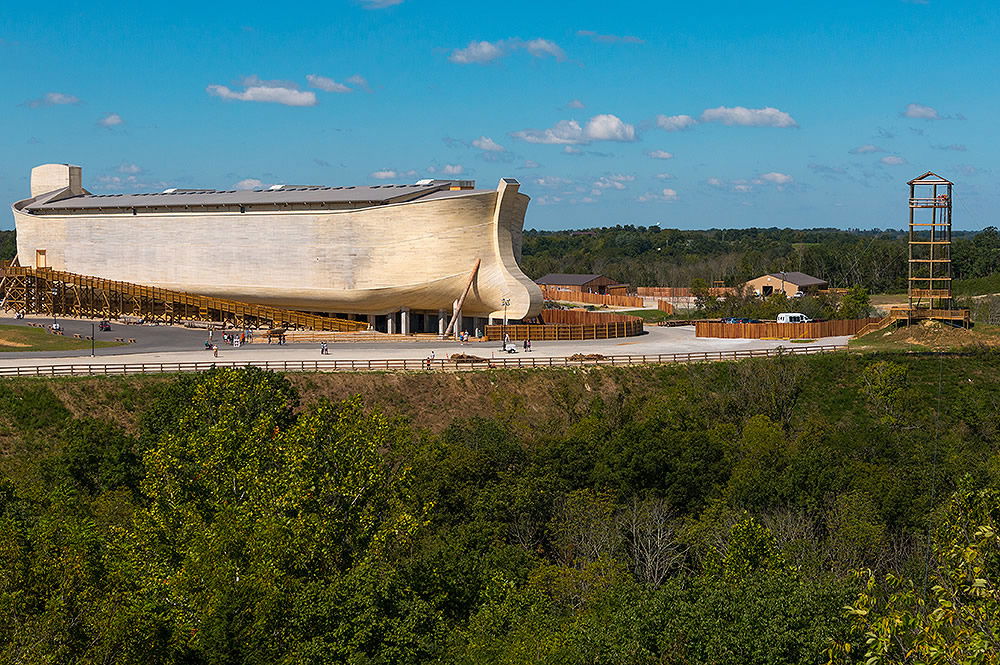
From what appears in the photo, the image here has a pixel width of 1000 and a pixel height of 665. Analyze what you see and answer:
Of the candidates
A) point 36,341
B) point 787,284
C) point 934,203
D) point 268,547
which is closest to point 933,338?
point 934,203

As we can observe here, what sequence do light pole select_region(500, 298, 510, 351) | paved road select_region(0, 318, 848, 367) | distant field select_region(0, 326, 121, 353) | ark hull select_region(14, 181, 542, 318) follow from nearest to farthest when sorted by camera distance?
paved road select_region(0, 318, 848, 367)
distant field select_region(0, 326, 121, 353)
light pole select_region(500, 298, 510, 351)
ark hull select_region(14, 181, 542, 318)

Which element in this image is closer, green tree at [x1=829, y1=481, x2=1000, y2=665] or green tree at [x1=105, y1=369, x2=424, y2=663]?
green tree at [x1=829, y1=481, x2=1000, y2=665]

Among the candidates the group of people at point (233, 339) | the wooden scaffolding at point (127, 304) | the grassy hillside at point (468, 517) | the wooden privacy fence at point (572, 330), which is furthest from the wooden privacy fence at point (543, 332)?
the group of people at point (233, 339)

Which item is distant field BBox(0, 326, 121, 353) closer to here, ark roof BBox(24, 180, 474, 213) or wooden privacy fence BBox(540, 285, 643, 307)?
ark roof BBox(24, 180, 474, 213)

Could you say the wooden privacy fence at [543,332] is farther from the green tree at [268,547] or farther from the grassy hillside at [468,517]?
the green tree at [268,547]

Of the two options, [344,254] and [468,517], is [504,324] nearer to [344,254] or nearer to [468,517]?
[344,254]

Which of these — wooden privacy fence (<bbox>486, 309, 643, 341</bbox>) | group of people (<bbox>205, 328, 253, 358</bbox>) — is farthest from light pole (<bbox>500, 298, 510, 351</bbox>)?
group of people (<bbox>205, 328, 253, 358</bbox>)
